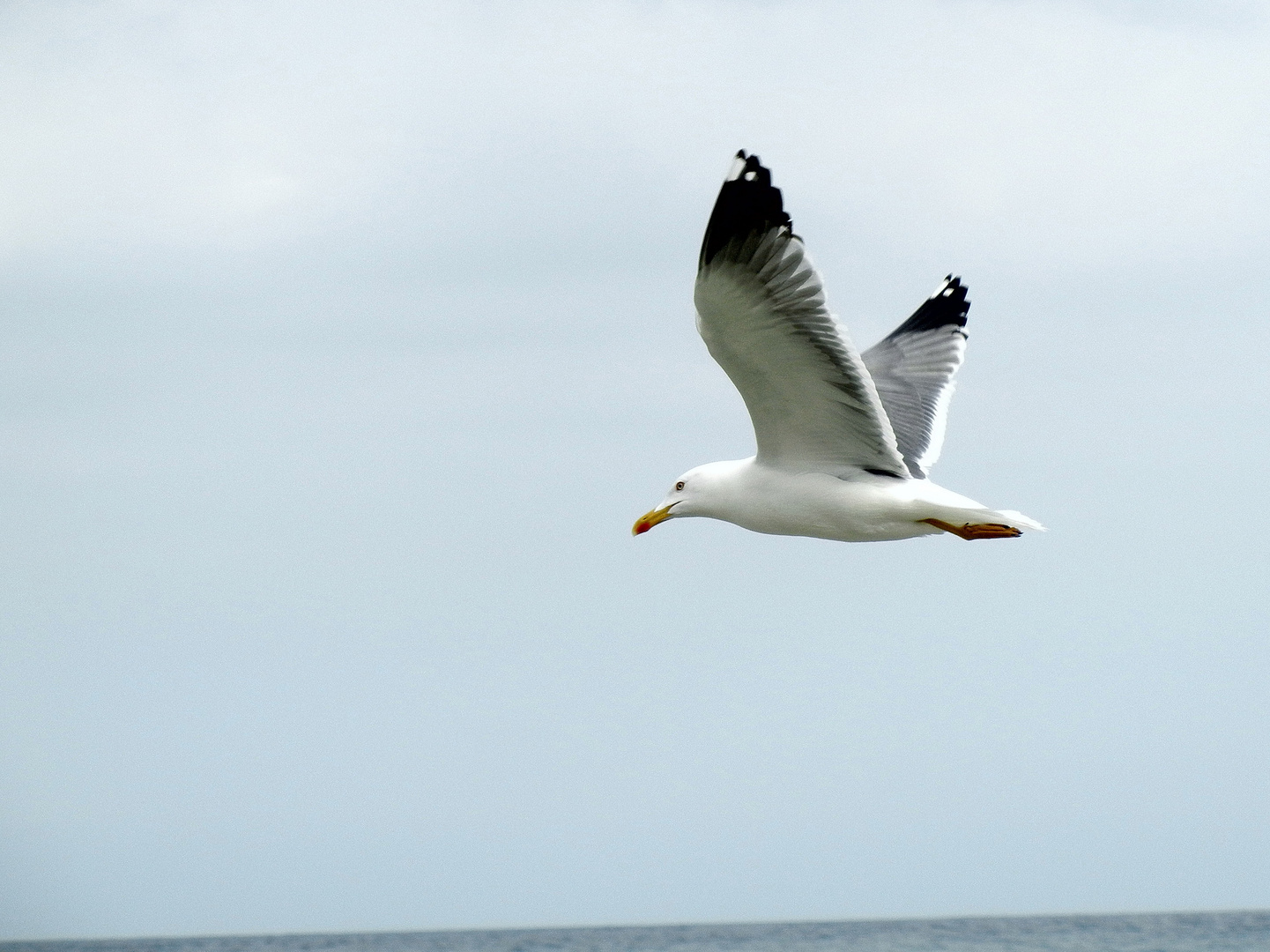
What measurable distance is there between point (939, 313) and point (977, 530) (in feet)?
12.9

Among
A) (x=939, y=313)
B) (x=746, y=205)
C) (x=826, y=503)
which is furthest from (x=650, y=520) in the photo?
(x=939, y=313)

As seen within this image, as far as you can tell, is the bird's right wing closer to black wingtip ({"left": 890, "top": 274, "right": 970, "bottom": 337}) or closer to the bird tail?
black wingtip ({"left": 890, "top": 274, "right": 970, "bottom": 337})

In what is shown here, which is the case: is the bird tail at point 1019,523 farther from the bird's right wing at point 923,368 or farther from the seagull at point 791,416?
the bird's right wing at point 923,368

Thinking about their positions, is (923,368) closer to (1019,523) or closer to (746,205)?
(1019,523)

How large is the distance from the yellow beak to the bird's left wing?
75 centimetres

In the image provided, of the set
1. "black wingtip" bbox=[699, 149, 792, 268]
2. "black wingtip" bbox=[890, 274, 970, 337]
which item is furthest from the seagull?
"black wingtip" bbox=[890, 274, 970, 337]

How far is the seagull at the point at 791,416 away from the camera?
26.9ft

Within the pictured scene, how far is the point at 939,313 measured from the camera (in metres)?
13.1

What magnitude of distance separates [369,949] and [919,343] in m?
54.0

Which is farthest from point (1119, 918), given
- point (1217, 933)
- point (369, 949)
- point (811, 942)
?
point (369, 949)

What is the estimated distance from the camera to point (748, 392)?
918cm

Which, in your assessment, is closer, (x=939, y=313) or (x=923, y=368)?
(x=923, y=368)

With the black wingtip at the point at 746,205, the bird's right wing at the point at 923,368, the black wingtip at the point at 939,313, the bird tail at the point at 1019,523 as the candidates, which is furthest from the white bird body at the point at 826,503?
the black wingtip at the point at 939,313

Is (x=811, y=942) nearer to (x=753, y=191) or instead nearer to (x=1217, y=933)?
(x=1217, y=933)
